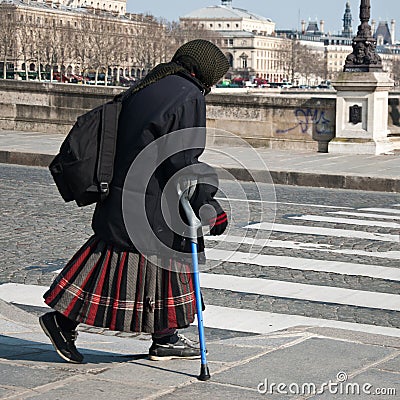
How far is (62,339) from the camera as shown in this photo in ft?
17.3

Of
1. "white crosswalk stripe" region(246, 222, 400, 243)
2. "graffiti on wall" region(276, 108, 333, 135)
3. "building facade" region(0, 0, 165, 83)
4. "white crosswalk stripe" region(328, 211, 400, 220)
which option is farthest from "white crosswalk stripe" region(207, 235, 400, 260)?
"building facade" region(0, 0, 165, 83)

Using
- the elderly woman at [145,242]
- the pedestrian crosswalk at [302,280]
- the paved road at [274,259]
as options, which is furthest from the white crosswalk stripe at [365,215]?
the elderly woman at [145,242]

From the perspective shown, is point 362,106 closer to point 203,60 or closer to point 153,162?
point 203,60

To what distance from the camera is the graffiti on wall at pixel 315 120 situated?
19.9 meters

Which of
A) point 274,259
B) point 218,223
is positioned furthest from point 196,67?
point 274,259

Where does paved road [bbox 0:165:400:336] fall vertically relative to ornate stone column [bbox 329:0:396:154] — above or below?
below

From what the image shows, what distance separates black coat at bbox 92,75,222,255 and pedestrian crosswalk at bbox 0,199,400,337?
5.18ft

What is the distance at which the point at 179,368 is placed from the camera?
5184mm

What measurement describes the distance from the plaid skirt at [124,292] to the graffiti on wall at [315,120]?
15090 mm

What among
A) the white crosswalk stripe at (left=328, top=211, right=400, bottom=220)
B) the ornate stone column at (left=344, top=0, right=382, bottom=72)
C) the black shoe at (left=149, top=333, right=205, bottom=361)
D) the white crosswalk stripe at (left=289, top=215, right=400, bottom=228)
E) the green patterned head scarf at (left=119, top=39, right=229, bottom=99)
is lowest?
the white crosswalk stripe at (left=328, top=211, right=400, bottom=220)

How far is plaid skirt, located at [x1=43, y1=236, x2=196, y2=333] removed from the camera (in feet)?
16.6

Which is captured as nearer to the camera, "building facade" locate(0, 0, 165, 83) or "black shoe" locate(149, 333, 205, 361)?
"black shoe" locate(149, 333, 205, 361)

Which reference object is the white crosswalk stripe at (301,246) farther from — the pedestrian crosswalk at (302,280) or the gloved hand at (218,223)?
the gloved hand at (218,223)

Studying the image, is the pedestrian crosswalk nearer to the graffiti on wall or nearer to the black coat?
the black coat
